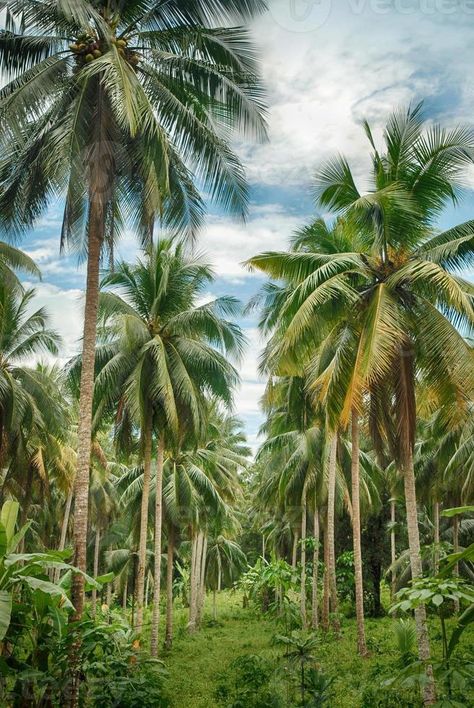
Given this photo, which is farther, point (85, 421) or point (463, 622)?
point (85, 421)

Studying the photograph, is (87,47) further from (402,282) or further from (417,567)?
(417,567)

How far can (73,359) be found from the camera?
54.6 feet

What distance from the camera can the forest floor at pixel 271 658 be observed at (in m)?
12.7

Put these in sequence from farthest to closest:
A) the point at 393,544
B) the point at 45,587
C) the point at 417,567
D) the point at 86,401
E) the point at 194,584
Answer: the point at 393,544
the point at 194,584
the point at 86,401
the point at 417,567
the point at 45,587

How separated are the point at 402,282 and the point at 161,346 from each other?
7239 mm

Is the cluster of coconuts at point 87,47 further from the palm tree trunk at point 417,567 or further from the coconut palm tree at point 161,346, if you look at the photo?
the palm tree trunk at point 417,567

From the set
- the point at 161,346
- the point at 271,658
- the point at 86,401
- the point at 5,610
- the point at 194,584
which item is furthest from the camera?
the point at 194,584

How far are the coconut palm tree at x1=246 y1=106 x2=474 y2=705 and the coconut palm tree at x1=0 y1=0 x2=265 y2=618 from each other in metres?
2.28

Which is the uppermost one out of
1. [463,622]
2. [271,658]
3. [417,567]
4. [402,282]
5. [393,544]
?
[402,282]

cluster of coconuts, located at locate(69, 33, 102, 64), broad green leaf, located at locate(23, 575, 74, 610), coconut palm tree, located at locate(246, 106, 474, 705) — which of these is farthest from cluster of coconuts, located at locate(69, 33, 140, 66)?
broad green leaf, located at locate(23, 575, 74, 610)

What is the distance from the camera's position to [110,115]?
10.6 meters

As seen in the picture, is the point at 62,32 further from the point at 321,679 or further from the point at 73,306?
the point at 321,679

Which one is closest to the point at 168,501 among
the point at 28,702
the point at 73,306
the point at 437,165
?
the point at 73,306

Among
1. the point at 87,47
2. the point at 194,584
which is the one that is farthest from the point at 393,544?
the point at 87,47
